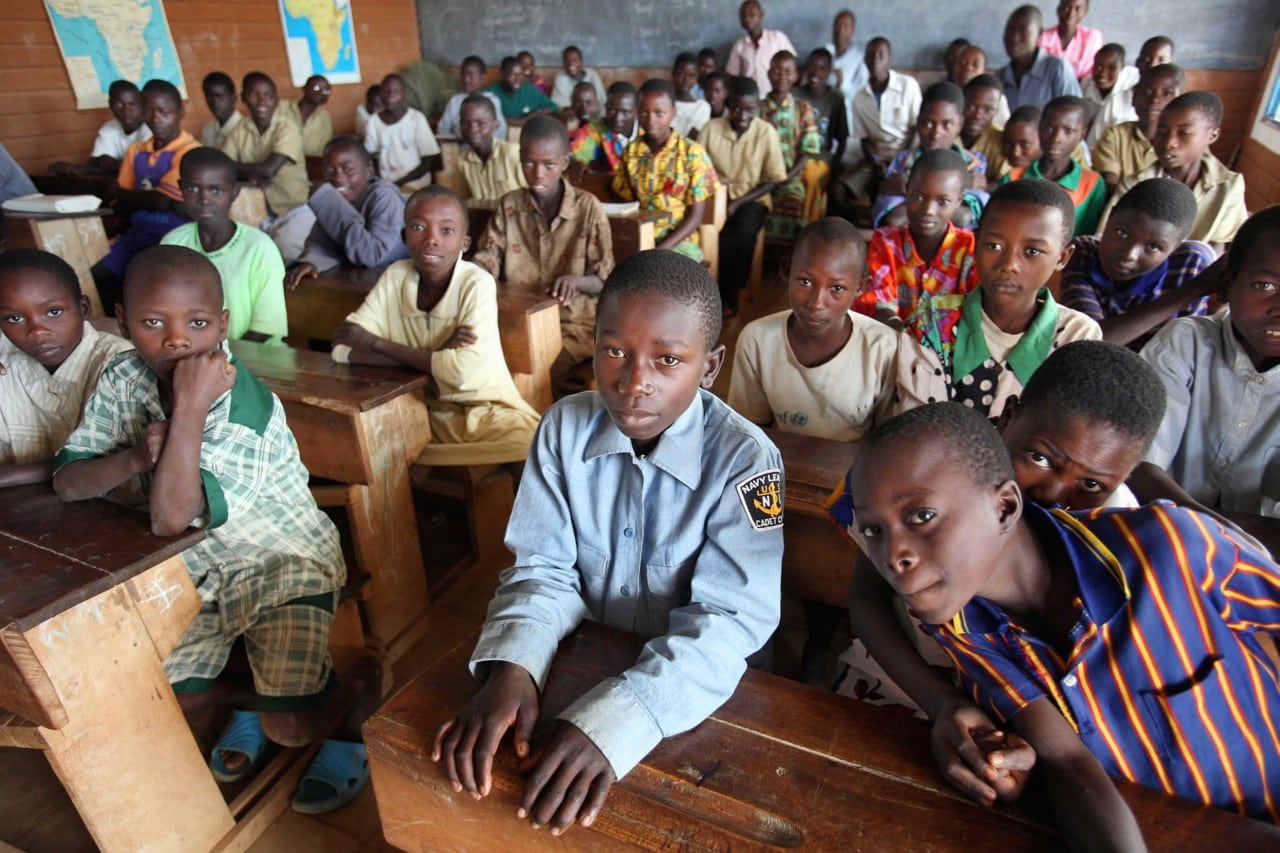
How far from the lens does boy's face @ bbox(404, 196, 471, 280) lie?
7.47 ft

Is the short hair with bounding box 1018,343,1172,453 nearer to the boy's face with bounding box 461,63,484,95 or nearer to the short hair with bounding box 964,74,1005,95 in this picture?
the short hair with bounding box 964,74,1005,95

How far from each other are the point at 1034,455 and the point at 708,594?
1.78 ft

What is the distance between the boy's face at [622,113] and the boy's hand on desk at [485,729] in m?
4.59

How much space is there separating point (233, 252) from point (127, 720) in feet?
5.76

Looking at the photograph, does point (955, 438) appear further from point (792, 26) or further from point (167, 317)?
point (792, 26)

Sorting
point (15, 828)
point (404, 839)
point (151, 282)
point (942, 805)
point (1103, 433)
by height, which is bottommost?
point (15, 828)

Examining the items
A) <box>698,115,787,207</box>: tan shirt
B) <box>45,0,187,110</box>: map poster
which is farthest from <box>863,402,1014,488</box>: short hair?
<box>45,0,187,110</box>: map poster

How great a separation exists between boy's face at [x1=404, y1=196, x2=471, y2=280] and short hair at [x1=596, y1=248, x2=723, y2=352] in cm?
129

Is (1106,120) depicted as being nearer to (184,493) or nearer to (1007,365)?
(1007,365)

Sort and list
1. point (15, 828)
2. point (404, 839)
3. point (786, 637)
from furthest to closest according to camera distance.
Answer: point (786, 637) < point (15, 828) < point (404, 839)

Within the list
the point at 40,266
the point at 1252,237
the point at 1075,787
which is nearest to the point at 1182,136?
the point at 1252,237

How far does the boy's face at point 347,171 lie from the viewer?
3.24 meters

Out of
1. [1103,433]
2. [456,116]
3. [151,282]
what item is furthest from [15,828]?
[456,116]

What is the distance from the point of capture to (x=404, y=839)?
3.25 feet
